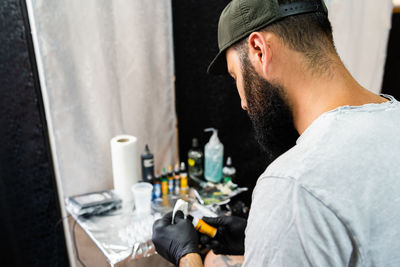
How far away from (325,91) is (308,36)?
5.3 inches

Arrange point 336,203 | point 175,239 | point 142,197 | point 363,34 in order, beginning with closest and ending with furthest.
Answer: point 336,203, point 175,239, point 142,197, point 363,34

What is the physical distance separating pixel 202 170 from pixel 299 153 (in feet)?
3.29

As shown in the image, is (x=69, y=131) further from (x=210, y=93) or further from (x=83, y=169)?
(x=210, y=93)

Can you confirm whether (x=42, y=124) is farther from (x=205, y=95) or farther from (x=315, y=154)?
(x=315, y=154)

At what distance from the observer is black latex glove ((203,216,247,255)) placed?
942 mm

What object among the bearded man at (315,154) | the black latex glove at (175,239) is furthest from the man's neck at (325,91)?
the black latex glove at (175,239)

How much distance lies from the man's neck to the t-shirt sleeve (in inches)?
8.3

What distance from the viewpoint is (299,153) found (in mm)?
498

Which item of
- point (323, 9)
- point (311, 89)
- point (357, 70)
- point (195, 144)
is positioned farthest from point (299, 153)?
point (357, 70)

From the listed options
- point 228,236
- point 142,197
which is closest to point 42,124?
point 142,197

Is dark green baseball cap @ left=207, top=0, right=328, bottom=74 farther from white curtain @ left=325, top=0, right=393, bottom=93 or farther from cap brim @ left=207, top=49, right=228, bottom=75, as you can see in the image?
white curtain @ left=325, top=0, right=393, bottom=93

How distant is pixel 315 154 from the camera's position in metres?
0.47

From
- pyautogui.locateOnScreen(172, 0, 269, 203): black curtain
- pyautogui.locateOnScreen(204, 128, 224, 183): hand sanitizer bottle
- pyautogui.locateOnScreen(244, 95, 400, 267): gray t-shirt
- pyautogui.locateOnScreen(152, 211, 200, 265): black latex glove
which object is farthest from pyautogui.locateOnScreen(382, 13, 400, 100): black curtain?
pyautogui.locateOnScreen(152, 211, 200, 265): black latex glove

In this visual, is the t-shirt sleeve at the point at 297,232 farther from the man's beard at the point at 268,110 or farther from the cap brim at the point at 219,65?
the cap brim at the point at 219,65
